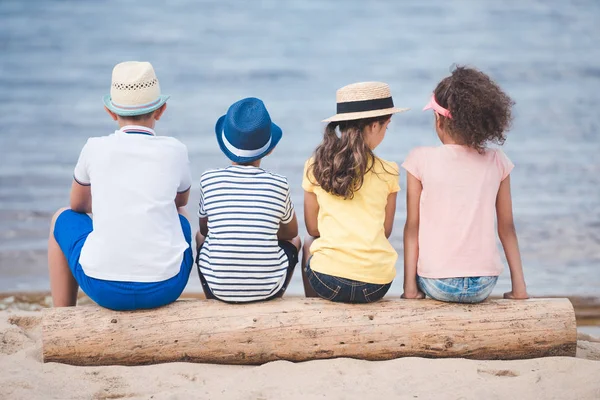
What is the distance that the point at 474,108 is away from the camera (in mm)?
3512

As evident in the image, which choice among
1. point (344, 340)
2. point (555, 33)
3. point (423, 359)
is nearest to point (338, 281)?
point (344, 340)

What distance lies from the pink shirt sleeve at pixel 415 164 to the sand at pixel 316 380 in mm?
815

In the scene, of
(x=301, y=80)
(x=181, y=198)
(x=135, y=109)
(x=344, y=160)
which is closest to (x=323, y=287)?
(x=344, y=160)

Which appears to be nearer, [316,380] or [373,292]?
[316,380]

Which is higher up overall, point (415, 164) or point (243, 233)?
point (415, 164)

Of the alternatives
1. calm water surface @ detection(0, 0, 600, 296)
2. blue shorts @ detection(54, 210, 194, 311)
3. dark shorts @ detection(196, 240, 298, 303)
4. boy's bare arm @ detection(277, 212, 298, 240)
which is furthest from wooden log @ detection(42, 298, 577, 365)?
calm water surface @ detection(0, 0, 600, 296)

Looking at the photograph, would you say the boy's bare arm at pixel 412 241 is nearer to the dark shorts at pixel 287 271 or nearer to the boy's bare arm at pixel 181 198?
the dark shorts at pixel 287 271

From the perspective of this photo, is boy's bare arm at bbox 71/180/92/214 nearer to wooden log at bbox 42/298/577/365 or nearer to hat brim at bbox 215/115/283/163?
wooden log at bbox 42/298/577/365

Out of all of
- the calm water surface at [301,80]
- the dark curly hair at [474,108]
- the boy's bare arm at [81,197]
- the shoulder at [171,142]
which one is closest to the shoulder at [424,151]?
the dark curly hair at [474,108]

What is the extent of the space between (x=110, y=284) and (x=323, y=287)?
2.94 ft

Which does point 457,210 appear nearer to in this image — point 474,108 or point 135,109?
point 474,108

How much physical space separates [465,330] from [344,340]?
51 cm

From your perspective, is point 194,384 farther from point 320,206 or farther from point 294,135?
point 294,135

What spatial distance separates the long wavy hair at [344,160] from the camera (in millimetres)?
3510
